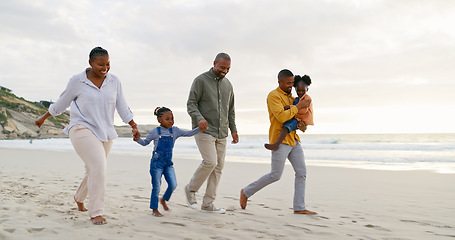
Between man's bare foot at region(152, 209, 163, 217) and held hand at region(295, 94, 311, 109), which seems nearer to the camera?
man's bare foot at region(152, 209, 163, 217)

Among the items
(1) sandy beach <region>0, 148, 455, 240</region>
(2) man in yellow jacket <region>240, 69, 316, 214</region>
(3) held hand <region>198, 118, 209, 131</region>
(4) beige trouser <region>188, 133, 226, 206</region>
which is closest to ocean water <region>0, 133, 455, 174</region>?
(1) sandy beach <region>0, 148, 455, 240</region>

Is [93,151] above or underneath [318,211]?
above

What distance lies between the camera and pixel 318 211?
495 cm

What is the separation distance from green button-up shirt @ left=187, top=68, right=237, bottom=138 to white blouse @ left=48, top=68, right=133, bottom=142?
1182 millimetres

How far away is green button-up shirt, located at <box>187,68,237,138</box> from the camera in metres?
4.62

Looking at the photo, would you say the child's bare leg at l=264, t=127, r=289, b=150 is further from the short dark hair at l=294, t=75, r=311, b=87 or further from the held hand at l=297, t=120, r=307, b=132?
the short dark hair at l=294, t=75, r=311, b=87

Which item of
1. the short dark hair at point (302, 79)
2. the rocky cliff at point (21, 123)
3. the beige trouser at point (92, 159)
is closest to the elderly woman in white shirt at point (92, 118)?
the beige trouser at point (92, 159)

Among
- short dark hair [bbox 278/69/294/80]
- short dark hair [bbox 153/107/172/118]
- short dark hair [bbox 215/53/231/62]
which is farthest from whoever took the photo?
short dark hair [bbox 278/69/294/80]

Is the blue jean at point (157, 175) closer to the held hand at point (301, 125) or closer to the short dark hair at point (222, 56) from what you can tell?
the short dark hair at point (222, 56)

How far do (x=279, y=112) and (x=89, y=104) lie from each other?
236 centimetres

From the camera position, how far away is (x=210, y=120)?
183 inches

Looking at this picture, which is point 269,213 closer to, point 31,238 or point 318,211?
point 318,211

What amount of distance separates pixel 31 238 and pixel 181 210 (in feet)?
6.59

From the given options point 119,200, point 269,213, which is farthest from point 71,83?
point 269,213
